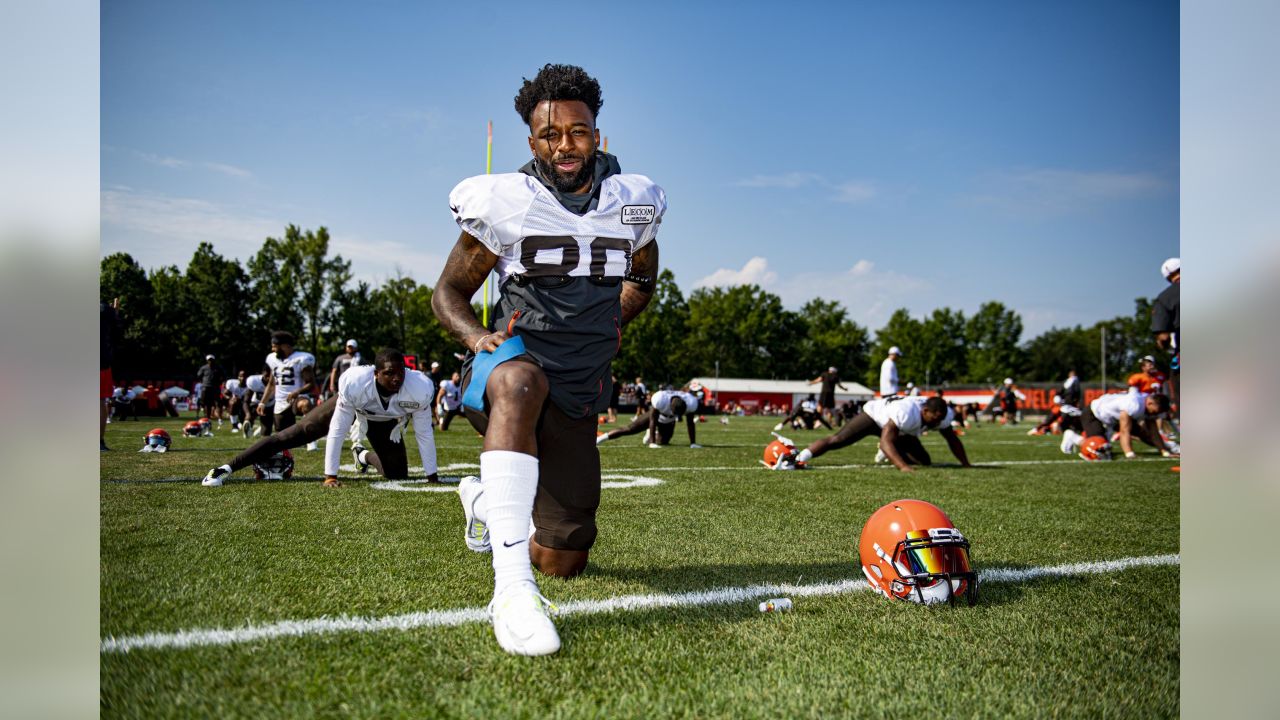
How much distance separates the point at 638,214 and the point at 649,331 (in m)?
70.2

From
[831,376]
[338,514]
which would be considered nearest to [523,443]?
[338,514]

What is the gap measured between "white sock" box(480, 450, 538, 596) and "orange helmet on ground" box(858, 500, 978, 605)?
1.61 metres

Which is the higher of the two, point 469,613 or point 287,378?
point 287,378

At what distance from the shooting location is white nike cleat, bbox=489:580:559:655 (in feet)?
8.34

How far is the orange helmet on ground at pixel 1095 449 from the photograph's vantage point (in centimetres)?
1289

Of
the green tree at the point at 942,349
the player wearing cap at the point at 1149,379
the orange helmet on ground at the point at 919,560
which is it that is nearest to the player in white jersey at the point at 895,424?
the orange helmet on ground at the point at 919,560

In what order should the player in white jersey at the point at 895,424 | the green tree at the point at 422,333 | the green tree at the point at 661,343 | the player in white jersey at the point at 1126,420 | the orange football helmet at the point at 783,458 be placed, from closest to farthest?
the player in white jersey at the point at 895,424 < the orange football helmet at the point at 783,458 < the player in white jersey at the point at 1126,420 < the green tree at the point at 422,333 < the green tree at the point at 661,343

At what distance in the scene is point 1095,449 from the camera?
1295 cm

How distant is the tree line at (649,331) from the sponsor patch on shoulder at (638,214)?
9.85m

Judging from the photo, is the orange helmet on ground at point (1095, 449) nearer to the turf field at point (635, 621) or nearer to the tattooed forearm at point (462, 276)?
the turf field at point (635, 621)

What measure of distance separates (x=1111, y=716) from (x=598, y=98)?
9.96 feet

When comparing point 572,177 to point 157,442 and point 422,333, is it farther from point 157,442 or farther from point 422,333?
point 422,333

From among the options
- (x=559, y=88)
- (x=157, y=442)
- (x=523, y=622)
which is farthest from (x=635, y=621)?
(x=157, y=442)
